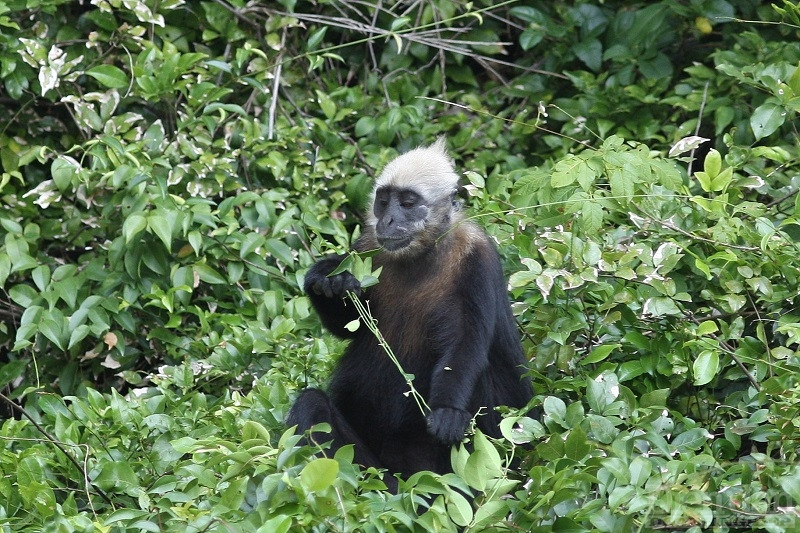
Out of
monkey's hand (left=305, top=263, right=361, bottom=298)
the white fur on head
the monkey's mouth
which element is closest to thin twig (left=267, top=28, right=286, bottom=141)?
the white fur on head

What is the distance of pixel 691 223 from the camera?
507 cm

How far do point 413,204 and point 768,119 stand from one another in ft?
6.14

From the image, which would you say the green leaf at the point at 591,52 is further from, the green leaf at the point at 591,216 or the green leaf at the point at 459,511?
the green leaf at the point at 459,511

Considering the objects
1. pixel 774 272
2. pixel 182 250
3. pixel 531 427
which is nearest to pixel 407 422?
pixel 531 427

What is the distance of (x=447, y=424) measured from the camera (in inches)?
170

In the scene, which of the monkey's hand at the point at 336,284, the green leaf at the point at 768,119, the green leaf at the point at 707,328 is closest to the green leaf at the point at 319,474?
the monkey's hand at the point at 336,284

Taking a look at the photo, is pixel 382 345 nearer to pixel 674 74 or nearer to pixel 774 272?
pixel 774 272

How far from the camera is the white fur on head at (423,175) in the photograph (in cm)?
497

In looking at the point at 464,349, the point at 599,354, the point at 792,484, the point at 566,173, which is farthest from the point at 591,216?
the point at 792,484

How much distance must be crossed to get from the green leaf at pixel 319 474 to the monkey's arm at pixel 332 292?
1.39 meters

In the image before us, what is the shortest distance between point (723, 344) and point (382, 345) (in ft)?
4.68

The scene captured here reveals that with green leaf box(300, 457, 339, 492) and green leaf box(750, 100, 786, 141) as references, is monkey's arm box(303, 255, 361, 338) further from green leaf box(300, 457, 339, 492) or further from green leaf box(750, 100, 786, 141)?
green leaf box(750, 100, 786, 141)

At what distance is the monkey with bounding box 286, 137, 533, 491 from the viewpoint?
14.9ft

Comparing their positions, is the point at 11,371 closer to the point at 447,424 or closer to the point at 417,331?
the point at 417,331
